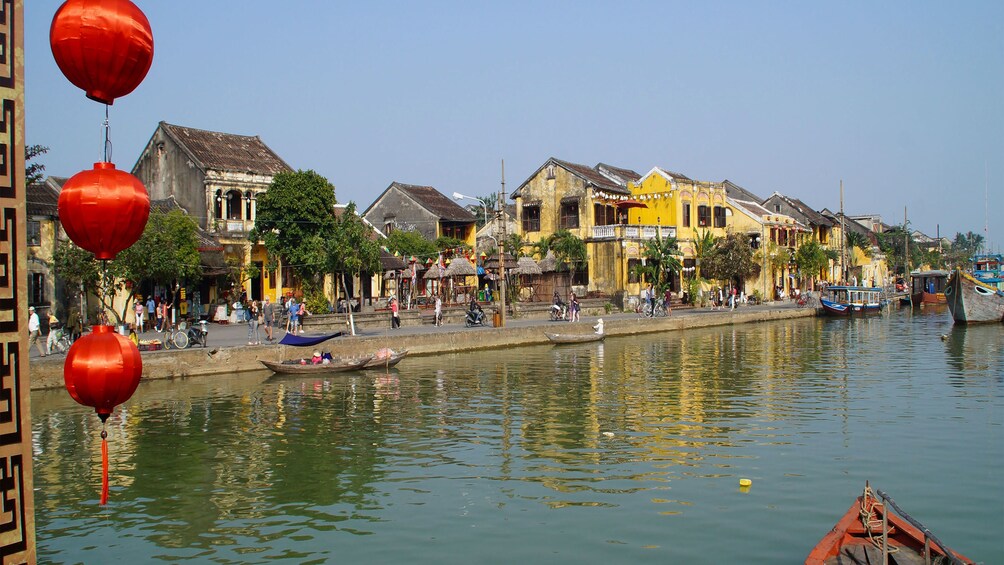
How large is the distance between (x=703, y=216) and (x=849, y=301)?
10181mm

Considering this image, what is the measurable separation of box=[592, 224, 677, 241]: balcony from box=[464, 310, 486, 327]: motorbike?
47.6 ft

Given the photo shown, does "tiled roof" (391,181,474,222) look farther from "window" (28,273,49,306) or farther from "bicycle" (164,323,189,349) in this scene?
"bicycle" (164,323,189,349)

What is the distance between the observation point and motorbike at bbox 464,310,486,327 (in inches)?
1385

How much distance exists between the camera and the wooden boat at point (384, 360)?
26203mm

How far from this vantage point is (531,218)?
169 feet

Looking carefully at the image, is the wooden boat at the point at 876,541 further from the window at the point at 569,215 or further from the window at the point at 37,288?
the window at the point at 569,215

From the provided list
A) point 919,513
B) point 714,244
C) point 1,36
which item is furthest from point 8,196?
point 714,244

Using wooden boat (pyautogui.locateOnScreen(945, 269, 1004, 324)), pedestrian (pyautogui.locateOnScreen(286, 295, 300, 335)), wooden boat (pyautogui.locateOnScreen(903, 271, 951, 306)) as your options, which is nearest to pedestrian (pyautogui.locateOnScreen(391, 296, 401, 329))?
pedestrian (pyautogui.locateOnScreen(286, 295, 300, 335))

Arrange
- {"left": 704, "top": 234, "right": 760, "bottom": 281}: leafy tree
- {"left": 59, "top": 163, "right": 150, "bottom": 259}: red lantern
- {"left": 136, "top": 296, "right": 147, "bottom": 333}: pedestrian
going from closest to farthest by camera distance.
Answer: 1. {"left": 59, "top": 163, "right": 150, "bottom": 259}: red lantern
2. {"left": 136, "top": 296, "right": 147, "bottom": 333}: pedestrian
3. {"left": 704, "top": 234, "right": 760, "bottom": 281}: leafy tree

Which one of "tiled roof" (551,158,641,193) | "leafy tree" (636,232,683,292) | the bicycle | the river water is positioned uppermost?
"tiled roof" (551,158,641,193)

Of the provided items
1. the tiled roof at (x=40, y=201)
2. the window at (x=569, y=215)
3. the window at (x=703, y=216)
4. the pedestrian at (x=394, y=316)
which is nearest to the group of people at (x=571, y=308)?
the pedestrian at (x=394, y=316)

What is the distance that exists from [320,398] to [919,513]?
1446 cm

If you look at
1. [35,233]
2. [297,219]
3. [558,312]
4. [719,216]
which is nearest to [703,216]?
[719,216]

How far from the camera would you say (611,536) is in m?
10.4
